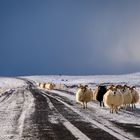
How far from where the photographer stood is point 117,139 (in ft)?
48.0

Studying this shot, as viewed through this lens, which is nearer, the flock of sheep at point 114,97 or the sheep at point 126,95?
the flock of sheep at point 114,97

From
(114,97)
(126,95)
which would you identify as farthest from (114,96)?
(126,95)

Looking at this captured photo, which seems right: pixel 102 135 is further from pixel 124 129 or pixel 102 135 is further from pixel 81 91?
pixel 81 91

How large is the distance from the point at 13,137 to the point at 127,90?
20.2 metres

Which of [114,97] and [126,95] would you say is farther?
[126,95]

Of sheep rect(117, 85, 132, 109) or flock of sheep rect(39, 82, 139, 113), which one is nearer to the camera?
flock of sheep rect(39, 82, 139, 113)

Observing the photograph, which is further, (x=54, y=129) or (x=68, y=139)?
(x=54, y=129)

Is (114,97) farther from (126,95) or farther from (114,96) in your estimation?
(126,95)

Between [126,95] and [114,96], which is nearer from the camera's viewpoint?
[114,96]

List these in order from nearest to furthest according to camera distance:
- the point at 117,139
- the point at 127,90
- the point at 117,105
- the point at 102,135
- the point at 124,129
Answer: the point at 117,139 → the point at 102,135 → the point at 124,129 → the point at 117,105 → the point at 127,90

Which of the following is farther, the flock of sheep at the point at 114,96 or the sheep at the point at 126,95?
the sheep at the point at 126,95

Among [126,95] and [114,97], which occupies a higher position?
[126,95]

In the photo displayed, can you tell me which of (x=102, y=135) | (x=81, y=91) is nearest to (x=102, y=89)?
(x=81, y=91)

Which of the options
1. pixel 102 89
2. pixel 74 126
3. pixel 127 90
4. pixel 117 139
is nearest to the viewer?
pixel 117 139
